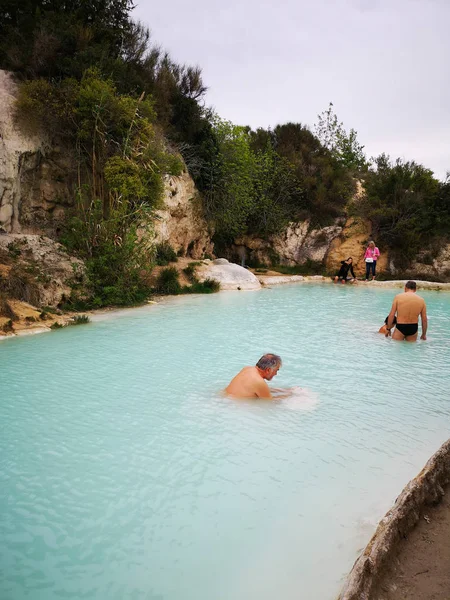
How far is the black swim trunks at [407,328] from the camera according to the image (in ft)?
31.6

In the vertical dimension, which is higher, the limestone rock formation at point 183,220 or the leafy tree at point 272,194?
the leafy tree at point 272,194

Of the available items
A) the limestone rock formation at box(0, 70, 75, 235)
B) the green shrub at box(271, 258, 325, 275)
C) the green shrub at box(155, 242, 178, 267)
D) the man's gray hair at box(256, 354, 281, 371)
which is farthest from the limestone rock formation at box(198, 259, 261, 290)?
the man's gray hair at box(256, 354, 281, 371)

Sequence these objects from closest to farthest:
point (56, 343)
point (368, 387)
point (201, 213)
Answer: point (368, 387) < point (56, 343) < point (201, 213)

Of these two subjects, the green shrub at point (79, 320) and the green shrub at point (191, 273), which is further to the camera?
the green shrub at point (191, 273)

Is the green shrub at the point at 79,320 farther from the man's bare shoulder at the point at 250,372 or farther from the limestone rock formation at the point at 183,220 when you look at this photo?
the limestone rock formation at the point at 183,220

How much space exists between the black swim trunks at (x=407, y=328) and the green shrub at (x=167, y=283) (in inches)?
329

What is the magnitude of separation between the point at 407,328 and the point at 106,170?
917cm

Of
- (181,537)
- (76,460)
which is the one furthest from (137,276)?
(181,537)

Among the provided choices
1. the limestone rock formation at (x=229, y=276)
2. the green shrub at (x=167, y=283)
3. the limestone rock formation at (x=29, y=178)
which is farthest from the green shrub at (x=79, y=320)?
the limestone rock formation at (x=229, y=276)

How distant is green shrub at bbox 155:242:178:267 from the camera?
17.3 m

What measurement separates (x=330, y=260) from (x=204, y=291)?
10662 millimetres

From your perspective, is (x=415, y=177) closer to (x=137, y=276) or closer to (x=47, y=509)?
(x=137, y=276)

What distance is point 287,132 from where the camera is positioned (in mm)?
28344

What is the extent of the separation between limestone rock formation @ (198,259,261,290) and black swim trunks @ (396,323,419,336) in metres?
9.32
